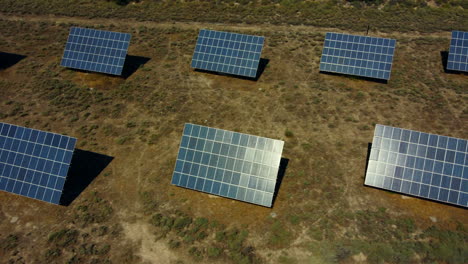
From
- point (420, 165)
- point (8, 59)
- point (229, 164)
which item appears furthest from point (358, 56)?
point (8, 59)

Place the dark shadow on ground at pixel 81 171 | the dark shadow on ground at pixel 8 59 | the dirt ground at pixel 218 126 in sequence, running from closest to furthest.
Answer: the dirt ground at pixel 218 126 → the dark shadow on ground at pixel 81 171 → the dark shadow on ground at pixel 8 59

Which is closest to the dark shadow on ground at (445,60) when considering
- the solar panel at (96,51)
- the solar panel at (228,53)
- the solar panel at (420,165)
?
the solar panel at (420,165)

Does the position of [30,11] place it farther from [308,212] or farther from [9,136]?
[308,212]

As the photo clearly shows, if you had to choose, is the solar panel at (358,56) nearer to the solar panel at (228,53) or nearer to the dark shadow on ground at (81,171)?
the solar panel at (228,53)

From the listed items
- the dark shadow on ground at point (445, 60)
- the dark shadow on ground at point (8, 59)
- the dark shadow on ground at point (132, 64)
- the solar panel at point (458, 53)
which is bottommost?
the dark shadow on ground at point (445, 60)

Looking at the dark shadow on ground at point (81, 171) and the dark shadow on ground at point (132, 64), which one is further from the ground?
the dark shadow on ground at point (132, 64)

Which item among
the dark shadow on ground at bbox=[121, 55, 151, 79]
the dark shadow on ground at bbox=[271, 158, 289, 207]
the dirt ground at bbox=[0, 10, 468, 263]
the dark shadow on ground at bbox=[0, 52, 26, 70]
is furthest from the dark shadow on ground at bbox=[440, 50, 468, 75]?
the dark shadow on ground at bbox=[0, 52, 26, 70]

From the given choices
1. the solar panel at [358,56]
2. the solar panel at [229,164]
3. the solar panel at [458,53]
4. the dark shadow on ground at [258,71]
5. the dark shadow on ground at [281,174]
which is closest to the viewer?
the solar panel at [229,164]
